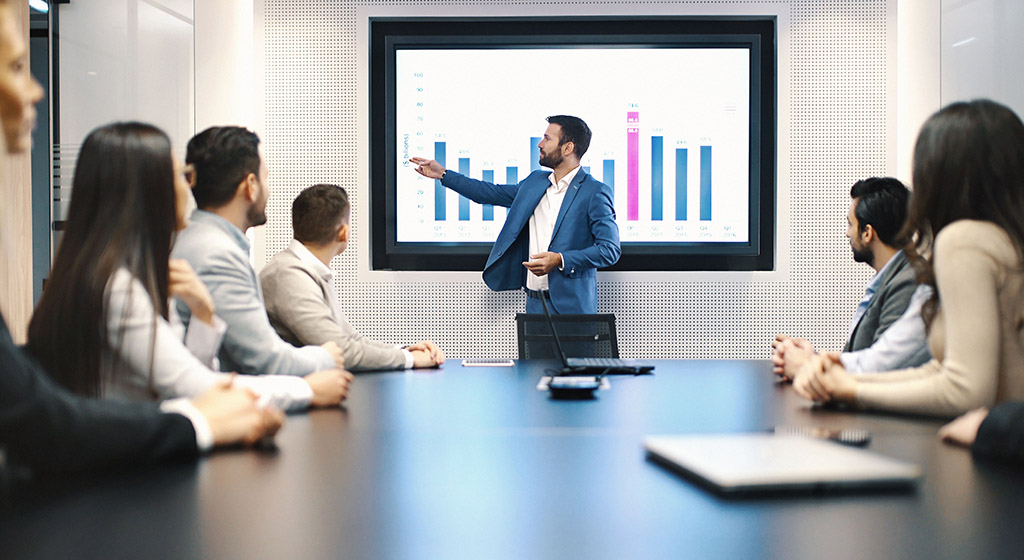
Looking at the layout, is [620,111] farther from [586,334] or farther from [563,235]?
[586,334]

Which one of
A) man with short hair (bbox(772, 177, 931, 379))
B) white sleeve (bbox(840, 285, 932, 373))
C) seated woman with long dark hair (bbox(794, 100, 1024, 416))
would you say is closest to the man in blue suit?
man with short hair (bbox(772, 177, 931, 379))

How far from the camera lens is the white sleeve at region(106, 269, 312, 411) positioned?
4.56 feet

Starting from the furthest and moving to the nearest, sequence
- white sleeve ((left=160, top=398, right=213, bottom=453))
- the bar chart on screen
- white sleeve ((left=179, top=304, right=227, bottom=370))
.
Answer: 1. the bar chart on screen
2. white sleeve ((left=179, top=304, right=227, bottom=370))
3. white sleeve ((left=160, top=398, right=213, bottom=453))

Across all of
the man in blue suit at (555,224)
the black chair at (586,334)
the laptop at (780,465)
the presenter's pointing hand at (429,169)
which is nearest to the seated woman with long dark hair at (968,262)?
the laptop at (780,465)

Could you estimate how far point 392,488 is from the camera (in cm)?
108

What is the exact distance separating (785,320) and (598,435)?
3614mm

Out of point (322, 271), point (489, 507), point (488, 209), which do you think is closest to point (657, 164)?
point (488, 209)

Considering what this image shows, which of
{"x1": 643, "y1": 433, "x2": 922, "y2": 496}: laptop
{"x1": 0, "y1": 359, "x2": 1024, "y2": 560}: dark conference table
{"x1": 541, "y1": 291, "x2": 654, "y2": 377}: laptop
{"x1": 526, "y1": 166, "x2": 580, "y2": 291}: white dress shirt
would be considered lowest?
{"x1": 541, "y1": 291, "x2": 654, "y2": 377}: laptop

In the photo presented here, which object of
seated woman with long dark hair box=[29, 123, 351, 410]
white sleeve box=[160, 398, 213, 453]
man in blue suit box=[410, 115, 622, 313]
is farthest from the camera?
man in blue suit box=[410, 115, 622, 313]

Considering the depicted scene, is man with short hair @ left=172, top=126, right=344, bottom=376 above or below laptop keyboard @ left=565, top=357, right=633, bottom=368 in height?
above

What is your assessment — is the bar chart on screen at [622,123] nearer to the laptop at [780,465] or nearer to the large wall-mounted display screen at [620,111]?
the large wall-mounted display screen at [620,111]

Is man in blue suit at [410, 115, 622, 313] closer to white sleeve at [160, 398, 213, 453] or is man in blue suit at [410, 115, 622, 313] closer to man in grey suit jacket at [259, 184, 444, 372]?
man in grey suit jacket at [259, 184, 444, 372]

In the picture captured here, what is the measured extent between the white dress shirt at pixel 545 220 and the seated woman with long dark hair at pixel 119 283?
9.36 feet

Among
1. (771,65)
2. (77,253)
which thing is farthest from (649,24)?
(77,253)
